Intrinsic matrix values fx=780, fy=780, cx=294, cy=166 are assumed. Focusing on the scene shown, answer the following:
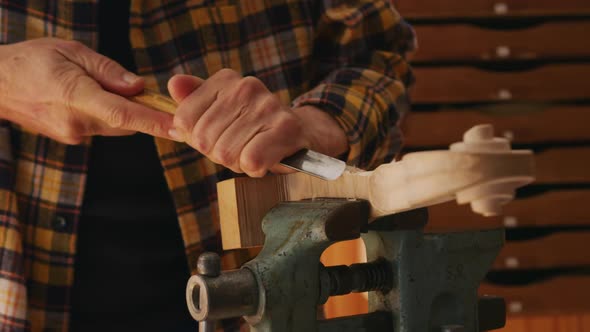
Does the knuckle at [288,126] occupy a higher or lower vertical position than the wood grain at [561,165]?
lower

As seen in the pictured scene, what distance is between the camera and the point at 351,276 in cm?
69

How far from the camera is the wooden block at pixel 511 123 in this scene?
315 cm

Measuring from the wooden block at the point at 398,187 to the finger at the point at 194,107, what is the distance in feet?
0.22

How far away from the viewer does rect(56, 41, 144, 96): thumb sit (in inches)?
32.1

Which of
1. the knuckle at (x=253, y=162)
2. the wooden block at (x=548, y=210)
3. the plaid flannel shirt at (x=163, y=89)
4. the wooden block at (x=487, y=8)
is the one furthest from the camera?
the wooden block at (x=548, y=210)

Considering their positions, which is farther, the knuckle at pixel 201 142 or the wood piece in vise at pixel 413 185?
the knuckle at pixel 201 142

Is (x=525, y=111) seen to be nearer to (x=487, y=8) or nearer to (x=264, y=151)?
(x=487, y=8)

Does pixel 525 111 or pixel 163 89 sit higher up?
pixel 525 111

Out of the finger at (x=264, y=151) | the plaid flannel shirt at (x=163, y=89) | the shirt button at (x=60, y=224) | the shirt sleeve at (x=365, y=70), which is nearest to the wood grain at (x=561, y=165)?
the shirt sleeve at (x=365, y=70)

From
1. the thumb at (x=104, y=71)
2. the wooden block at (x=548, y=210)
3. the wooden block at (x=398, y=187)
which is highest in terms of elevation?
the wooden block at (x=548, y=210)

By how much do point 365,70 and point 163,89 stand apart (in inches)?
11.6

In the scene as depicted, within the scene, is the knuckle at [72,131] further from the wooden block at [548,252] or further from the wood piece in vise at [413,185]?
the wooden block at [548,252]

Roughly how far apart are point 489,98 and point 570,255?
74 centimetres

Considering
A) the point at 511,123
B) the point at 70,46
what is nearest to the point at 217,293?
the point at 70,46
